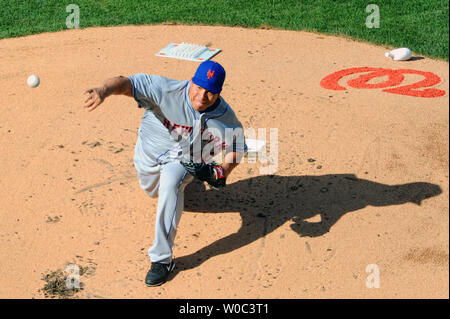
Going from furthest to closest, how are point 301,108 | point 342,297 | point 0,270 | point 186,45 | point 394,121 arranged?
point 186,45
point 301,108
point 394,121
point 0,270
point 342,297

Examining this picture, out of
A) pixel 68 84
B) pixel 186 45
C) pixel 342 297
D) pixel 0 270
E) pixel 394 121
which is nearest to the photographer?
pixel 342 297

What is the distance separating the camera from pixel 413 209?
5305 millimetres

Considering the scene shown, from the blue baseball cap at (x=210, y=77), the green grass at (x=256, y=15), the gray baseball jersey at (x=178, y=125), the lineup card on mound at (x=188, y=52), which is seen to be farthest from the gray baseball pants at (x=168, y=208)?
the green grass at (x=256, y=15)

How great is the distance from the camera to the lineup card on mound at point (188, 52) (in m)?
8.73

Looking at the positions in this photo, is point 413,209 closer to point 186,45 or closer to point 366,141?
point 366,141

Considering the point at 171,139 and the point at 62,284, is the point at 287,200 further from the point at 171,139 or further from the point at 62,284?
the point at 62,284

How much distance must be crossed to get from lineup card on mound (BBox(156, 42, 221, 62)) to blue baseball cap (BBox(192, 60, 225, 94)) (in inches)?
150

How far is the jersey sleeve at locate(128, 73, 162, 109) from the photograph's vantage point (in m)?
4.94

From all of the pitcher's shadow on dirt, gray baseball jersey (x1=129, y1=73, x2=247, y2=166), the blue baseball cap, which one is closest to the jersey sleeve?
gray baseball jersey (x1=129, y1=73, x2=247, y2=166)

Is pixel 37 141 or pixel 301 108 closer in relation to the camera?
pixel 37 141

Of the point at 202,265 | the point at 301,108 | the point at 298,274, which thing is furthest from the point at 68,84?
the point at 298,274

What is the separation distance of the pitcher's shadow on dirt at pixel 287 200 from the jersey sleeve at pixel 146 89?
1305 millimetres

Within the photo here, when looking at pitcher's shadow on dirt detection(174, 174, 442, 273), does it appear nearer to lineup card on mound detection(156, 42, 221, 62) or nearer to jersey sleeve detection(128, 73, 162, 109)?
jersey sleeve detection(128, 73, 162, 109)

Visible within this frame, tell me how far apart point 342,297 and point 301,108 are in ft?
10.5
